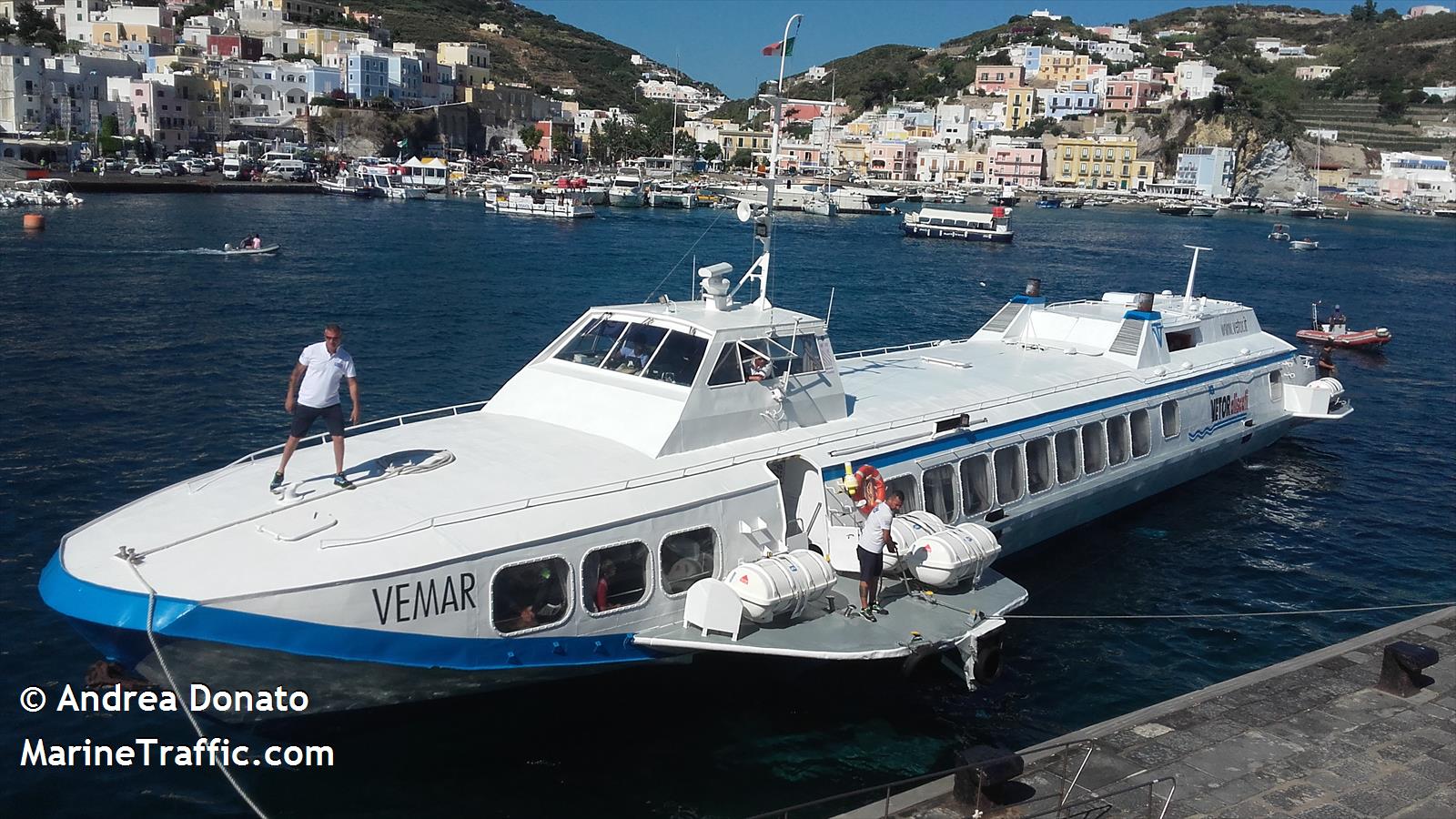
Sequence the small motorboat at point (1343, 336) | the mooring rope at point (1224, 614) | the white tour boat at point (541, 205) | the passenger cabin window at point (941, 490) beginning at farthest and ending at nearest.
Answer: the white tour boat at point (541, 205), the small motorboat at point (1343, 336), the mooring rope at point (1224, 614), the passenger cabin window at point (941, 490)

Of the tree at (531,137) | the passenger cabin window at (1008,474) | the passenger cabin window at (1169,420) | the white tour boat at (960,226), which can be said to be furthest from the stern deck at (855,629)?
the tree at (531,137)

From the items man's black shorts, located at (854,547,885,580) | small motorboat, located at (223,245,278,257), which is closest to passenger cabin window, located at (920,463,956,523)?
man's black shorts, located at (854,547,885,580)

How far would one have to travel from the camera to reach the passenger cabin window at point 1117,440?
20.7m

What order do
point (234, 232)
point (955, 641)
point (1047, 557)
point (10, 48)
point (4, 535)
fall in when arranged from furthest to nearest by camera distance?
point (10, 48)
point (234, 232)
point (1047, 557)
point (4, 535)
point (955, 641)

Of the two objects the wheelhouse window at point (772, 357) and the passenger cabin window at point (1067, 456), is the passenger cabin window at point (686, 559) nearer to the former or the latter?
the wheelhouse window at point (772, 357)

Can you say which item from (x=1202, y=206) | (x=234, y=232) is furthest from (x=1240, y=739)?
(x=1202, y=206)

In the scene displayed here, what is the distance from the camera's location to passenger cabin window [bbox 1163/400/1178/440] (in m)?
22.4

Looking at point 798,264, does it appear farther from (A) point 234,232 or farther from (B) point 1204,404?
(B) point 1204,404

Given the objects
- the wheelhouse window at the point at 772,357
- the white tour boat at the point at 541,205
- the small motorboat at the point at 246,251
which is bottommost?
the wheelhouse window at the point at 772,357

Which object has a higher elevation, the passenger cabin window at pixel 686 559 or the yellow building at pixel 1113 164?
the yellow building at pixel 1113 164

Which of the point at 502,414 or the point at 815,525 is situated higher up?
the point at 502,414

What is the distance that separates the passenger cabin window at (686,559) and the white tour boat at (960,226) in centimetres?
9298

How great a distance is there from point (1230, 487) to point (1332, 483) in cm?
361

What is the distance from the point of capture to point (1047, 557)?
21000 millimetres
